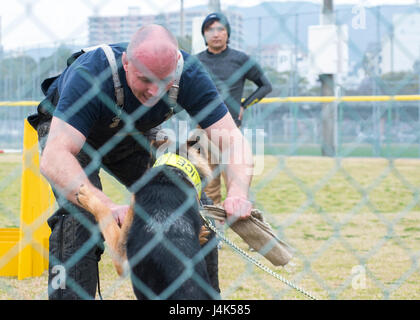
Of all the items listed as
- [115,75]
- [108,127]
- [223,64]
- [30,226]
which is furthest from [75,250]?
[223,64]

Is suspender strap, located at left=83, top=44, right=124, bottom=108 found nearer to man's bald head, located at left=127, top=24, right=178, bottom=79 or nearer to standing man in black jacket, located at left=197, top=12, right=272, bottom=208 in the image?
man's bald head, located at left=127, top=24, right=178, bottom=79

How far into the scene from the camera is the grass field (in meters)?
2.95

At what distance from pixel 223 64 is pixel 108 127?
2475mm

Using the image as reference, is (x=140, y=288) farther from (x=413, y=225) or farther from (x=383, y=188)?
(x=383, y=188)

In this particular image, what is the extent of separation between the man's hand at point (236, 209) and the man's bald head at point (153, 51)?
499 mm

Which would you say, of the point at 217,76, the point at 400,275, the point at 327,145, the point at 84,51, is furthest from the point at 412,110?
the point at 84,51

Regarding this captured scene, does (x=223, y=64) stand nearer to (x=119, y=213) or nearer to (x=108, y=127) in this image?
(x=108, y=127)

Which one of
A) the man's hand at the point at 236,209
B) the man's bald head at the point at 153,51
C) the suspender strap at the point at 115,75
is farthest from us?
the suspender strap at the point at 115,75

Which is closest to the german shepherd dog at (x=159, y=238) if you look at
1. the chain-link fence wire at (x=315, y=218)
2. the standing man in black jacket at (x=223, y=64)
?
the chain-link fence wire at (x=315, y=218)

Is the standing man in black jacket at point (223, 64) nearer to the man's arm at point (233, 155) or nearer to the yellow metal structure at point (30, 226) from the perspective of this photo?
the yellow metal structure at point (30, 226)

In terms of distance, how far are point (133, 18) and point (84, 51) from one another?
1.79 ft

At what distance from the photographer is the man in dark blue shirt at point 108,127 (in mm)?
1891
